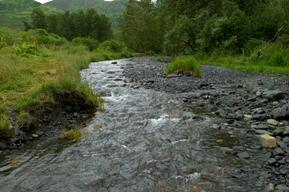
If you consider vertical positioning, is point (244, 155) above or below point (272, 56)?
below

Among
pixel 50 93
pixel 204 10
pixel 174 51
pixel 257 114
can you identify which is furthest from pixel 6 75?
pixel 174 51

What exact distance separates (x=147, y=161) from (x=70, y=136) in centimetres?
298

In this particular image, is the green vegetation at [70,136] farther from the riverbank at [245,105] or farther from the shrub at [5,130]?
the riverbank at [245,105]

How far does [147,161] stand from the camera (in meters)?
8.05

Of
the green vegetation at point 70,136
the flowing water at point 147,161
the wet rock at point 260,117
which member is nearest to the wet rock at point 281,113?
the wet rock at point 260,117

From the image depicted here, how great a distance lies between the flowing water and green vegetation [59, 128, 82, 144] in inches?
10.3

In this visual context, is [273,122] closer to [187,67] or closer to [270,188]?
[270,188]

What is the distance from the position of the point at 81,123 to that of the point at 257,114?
601 cm

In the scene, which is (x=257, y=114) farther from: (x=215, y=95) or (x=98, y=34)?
(x=98, y=34)

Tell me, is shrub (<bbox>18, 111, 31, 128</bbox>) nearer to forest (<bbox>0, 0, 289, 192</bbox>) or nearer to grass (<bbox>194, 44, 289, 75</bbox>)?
forest (<bbox>0, 0, 289, 192</bbox>)

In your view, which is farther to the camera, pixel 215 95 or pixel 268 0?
pixel 268 0

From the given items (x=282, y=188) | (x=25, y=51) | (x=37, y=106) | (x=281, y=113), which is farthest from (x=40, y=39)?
(x=282, y=188)

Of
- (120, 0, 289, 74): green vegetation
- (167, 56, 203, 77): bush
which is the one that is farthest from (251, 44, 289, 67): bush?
(167, 56, 203, 77): bush

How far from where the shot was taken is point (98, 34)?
9256cm
